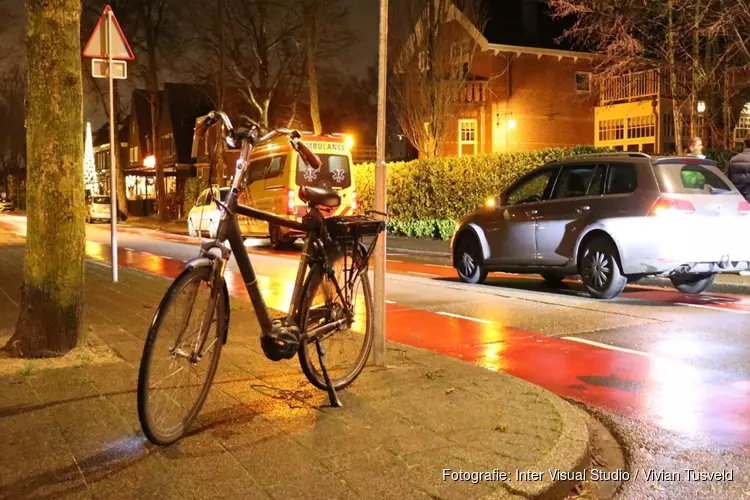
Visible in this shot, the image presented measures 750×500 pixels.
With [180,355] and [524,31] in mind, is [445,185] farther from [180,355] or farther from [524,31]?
[180,355]

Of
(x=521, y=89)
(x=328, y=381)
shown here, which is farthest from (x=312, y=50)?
(x=328, y=381)

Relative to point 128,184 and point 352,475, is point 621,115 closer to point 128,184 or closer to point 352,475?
point 352,475

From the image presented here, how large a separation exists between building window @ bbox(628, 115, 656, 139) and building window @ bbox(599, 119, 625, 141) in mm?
510

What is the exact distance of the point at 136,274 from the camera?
42.5 ft

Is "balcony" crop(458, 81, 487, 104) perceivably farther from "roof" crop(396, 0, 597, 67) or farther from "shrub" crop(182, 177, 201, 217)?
"shrub" crop(182, 177, 201, 217)

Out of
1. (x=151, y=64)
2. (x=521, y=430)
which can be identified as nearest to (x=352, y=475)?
(x=521, y=430)

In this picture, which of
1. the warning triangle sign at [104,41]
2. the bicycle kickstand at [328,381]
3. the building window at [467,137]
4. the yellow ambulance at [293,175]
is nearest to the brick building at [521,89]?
the building window at [467,137]

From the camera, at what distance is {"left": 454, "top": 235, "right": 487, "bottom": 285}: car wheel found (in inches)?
475

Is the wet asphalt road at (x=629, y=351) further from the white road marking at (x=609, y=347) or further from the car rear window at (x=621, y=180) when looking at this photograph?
the car rear window at (x=621, y=180)

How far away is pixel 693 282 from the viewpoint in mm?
10844

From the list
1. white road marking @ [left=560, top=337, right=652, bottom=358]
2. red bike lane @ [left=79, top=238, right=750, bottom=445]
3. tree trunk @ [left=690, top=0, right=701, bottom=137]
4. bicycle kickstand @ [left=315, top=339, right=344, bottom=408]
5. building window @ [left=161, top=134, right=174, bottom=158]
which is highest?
building window @ [left=161, top=134, right=174, bottom=158]

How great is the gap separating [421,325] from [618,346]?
7.37 feet

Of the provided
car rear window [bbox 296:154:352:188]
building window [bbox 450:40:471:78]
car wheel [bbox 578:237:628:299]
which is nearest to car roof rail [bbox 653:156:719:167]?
car wheel [bbox 578:237:628:299]

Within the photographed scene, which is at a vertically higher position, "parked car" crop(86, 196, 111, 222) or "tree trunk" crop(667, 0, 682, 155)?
"tree trunk" crop(667, 0, 682, 155)
